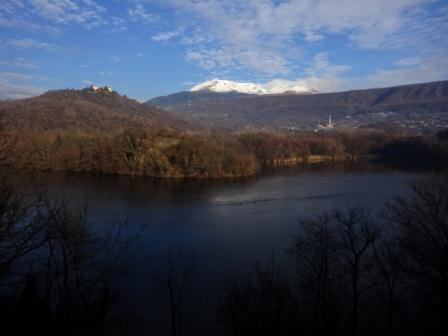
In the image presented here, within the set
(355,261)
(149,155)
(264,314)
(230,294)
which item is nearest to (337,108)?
(149,155)

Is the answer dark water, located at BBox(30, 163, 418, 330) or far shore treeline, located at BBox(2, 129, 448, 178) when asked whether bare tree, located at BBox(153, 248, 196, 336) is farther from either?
far shore treeline, located at BBox(2, 129, 448, 178)

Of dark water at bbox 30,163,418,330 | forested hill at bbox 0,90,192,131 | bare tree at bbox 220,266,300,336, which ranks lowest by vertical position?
dark water at bbox 30,163,418,330

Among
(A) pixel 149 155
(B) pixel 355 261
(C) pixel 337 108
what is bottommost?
(B) pixel 355 261

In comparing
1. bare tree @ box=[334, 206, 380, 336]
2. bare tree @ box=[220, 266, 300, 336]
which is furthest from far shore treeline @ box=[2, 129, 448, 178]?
bare tree @ box=[220, 266, 300, 336]

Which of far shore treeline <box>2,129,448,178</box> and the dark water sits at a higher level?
far shore treeline <box>2,129,448,178</box>

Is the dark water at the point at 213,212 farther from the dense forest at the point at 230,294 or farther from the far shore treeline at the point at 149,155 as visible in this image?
the far shore treeline at the point at 149,155

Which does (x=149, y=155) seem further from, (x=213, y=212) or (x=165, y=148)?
(x=213, y=212)
